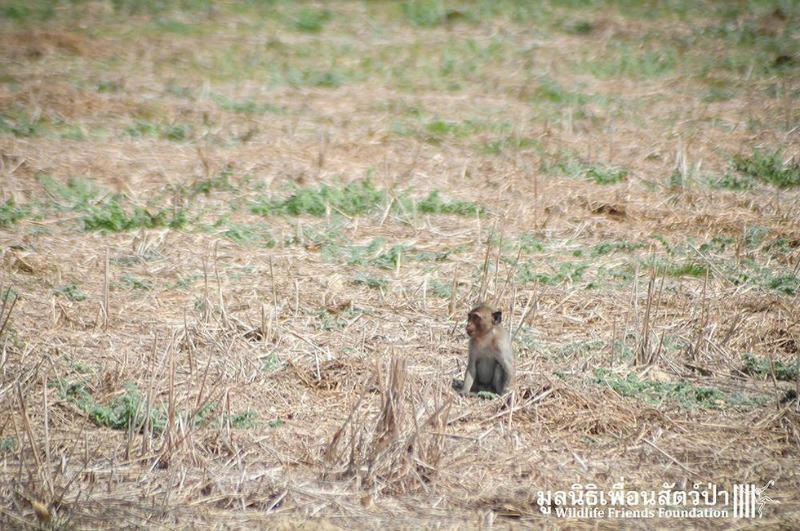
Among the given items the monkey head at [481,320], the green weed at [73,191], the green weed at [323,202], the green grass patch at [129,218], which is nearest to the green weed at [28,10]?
the green weed at [73,191]

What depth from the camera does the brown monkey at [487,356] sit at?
6.56 metres

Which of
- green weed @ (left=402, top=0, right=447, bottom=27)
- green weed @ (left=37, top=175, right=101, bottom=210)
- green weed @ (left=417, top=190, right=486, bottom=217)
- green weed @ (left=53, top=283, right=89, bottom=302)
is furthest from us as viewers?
green weed @ (left=402, top=0, right=447, bottom=27)

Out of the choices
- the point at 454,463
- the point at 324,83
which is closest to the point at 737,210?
the point at 454,463

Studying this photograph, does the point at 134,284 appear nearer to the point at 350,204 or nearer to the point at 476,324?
the point at 350,204

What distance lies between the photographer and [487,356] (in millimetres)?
6602

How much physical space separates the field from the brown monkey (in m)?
0.18

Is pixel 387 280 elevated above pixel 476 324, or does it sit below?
below

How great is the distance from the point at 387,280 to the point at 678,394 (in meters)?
2.80

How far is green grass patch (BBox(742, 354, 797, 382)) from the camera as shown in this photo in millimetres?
6918

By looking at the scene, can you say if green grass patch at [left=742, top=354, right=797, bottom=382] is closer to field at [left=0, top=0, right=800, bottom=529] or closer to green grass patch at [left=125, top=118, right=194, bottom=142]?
field at [left=0, top=0, right=800, bottom=529]

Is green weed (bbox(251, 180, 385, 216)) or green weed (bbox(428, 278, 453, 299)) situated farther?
green weed (bbox(251, 180, 385, 216))

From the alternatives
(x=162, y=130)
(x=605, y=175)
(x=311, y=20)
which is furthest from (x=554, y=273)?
(x=311, y=20)

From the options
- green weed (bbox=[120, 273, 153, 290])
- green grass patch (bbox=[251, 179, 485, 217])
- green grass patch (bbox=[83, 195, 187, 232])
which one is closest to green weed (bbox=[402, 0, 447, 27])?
green grass patch (bbox=[251, 179, 485, 217])

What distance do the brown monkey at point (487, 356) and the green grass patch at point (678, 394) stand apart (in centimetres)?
61
